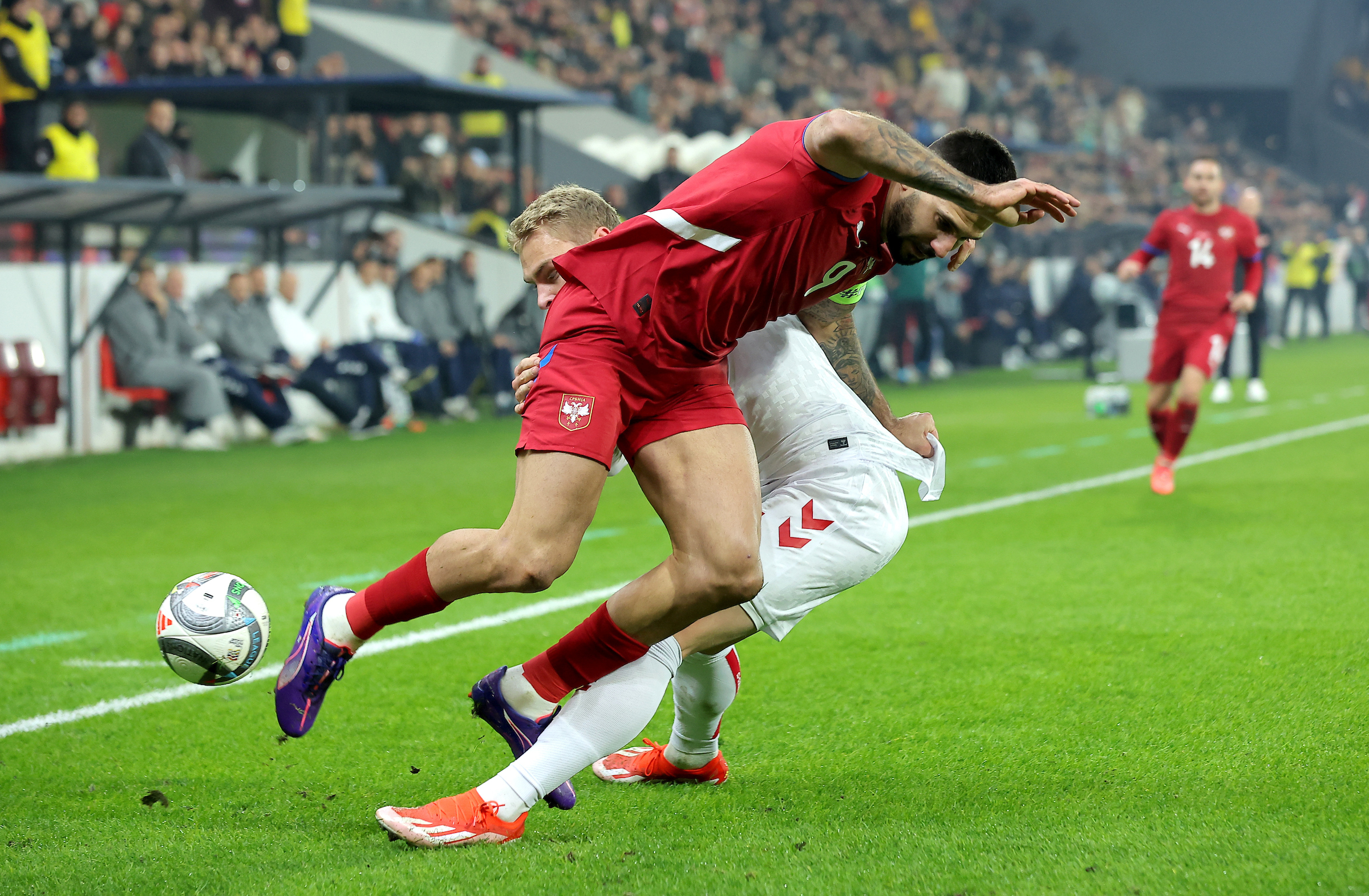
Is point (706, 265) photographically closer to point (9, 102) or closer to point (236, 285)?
point (236, 285)

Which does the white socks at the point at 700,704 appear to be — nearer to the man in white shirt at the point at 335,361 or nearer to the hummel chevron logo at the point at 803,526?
the hummel chevron logo at the point at 803,526

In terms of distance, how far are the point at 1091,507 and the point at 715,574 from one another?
18.5 ft

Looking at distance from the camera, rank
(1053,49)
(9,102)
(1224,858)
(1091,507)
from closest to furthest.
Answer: (1224,858) < (1091,507) < (9,102) < (1053,49)

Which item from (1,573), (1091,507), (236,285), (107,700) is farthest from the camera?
(236,285)

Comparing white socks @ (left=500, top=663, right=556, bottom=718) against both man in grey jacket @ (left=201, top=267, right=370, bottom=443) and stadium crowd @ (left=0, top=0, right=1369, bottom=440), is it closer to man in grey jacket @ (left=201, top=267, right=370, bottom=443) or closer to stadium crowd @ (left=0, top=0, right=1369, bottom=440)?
man in grey jacket @ (left=201, top=267, right=370, bottom=443)

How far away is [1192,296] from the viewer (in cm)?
940

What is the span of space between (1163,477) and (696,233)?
628 centimetres

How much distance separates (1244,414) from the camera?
14.4 metres

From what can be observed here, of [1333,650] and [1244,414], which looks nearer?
[1333,650]

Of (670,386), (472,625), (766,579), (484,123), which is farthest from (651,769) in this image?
(484,123)

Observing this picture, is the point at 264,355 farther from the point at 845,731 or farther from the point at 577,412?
the point at 577,412

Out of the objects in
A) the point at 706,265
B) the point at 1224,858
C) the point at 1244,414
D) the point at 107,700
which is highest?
the point at 706,265

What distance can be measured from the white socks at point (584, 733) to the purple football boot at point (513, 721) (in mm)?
101

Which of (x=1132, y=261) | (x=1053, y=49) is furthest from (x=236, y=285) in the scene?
(x=1053, y=49)
